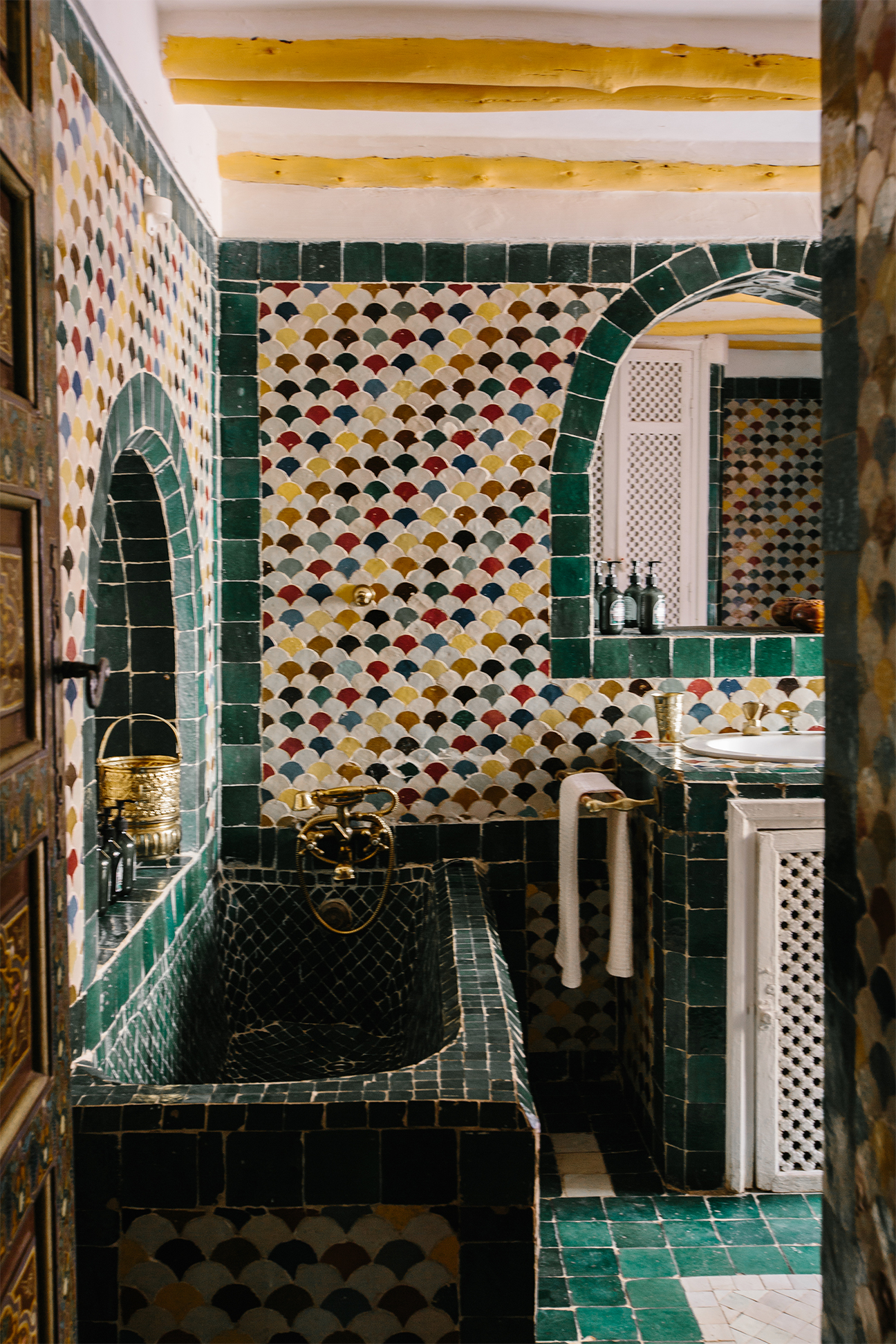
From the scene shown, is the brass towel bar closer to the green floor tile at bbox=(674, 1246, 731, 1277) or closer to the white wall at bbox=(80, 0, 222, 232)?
the green floor tile at bbox=(674, 1246, 731, 1277)

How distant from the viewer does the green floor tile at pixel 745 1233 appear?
9.45ft

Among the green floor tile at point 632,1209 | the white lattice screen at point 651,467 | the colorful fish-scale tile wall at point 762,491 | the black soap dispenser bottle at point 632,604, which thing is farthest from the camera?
the colorful fish-scale tile wall at point 762,491

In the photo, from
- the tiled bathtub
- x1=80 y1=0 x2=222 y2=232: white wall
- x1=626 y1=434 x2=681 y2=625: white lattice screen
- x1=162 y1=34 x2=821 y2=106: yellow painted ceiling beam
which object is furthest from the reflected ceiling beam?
the tiled bathtub

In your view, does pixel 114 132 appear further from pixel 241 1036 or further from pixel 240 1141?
pixel 241 1036

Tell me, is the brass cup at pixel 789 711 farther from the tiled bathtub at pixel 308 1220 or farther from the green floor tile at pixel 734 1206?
the tiled bathtub at pixel 308 1220

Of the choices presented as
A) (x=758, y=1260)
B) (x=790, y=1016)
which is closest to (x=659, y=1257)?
(x=758, y=1260)

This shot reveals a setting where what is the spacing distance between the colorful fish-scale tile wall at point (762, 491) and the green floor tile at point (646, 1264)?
3.92 metres

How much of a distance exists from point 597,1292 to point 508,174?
337 centimetres

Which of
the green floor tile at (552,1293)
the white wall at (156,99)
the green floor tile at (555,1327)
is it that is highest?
the white wall at (156,99)

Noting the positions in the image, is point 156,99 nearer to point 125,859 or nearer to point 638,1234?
point 125,859

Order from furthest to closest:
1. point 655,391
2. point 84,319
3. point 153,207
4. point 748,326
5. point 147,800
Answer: point 655,391 → point 748,326 → point 147,800 → point 153,207 → point 84,319

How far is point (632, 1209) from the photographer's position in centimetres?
→ 305

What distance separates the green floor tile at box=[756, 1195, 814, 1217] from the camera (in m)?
3.02

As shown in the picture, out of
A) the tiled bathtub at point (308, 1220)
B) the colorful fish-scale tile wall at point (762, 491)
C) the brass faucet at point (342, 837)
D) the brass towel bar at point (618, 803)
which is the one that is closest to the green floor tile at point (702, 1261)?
the tiled bathtub at point (308, 1220)
